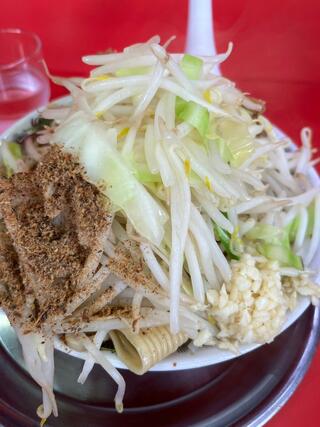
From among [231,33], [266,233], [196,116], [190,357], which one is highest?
[196,116]

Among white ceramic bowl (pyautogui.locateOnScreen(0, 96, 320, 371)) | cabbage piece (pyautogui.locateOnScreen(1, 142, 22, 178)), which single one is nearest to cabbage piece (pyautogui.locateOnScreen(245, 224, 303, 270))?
white ceramic bowl (pyautogui.locateOnScreen(0, 96, 320, 371))

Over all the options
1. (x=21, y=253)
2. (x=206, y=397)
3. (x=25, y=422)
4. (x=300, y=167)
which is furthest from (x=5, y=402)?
(x=300, y=167)

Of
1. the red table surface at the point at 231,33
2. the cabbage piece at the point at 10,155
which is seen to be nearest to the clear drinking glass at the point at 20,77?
the red table surface at the point at 231,33

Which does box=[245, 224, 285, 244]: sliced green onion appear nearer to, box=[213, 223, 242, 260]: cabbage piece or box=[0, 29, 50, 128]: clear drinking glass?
box=[213, 223, 242, 260]: cabbage piece

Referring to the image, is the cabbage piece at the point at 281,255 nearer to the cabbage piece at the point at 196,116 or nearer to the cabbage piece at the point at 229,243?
the cabbage piece at the point at 229,243

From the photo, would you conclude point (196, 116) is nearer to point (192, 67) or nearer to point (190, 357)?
point (192, 67)

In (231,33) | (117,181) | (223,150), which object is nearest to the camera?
(117,181)

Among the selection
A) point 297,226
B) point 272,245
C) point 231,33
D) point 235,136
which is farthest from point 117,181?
point 231,33
